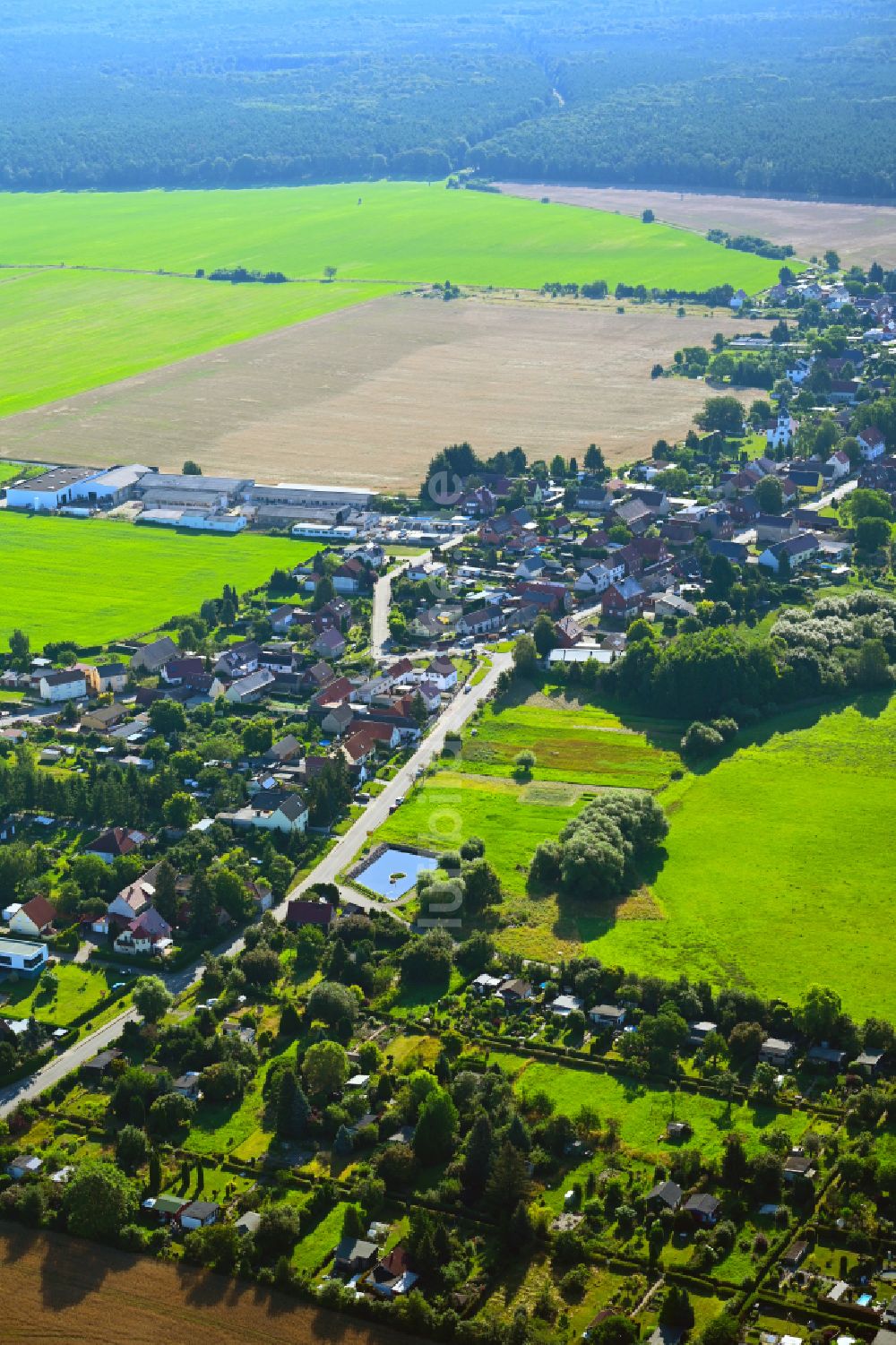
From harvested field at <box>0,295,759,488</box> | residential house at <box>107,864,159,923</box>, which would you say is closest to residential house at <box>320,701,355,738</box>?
residential house at <box>107,864,159,923</box>

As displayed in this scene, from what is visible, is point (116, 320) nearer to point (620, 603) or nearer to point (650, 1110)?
point (620, 603)

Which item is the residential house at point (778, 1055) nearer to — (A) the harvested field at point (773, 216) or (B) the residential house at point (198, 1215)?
(B) the residential house at point (198, 1215)

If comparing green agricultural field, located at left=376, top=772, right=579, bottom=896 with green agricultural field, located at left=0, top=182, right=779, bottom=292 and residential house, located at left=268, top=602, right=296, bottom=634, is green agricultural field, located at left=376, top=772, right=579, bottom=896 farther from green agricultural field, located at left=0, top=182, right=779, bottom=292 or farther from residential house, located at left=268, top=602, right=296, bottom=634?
green agricultural field, located at left=0, top=182, right=779, bottom=292

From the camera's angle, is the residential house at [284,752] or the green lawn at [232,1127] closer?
the green lawn at [232,1127]

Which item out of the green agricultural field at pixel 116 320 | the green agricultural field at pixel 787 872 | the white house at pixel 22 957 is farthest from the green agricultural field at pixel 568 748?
the green agricultural field at pixel 116 320

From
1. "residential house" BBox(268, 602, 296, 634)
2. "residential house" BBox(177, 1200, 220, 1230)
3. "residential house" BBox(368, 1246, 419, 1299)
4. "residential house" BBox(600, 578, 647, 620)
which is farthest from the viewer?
"residential house" BBox(600, 578, 647, 620)

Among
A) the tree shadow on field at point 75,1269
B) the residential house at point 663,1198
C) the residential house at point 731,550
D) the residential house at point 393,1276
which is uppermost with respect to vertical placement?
the residential house at point 731,550

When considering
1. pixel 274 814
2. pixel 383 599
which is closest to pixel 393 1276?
pixel 274 814
